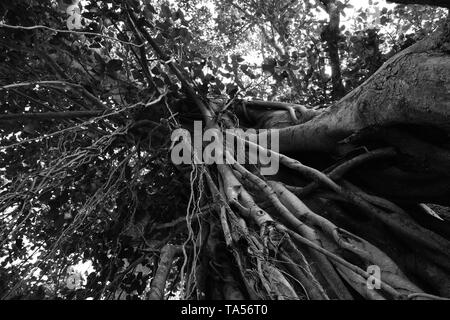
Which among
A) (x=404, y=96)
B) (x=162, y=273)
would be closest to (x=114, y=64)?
(x=162, y=273)

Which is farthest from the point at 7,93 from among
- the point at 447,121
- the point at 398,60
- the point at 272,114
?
the point at 447,121

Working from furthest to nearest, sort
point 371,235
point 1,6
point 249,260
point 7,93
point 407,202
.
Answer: point 7,93 → point 1,6 → point 407,202 → point 371,235 → point 249,260

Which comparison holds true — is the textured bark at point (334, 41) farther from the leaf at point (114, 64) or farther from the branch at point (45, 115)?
the branch at point (45, 115)

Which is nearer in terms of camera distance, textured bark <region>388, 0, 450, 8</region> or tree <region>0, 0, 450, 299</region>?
textured bark <region>388, 0, 450, 8</region>

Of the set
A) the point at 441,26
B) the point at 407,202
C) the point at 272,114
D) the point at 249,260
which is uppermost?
the point at 272,114

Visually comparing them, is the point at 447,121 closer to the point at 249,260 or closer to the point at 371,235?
the point at 371,235

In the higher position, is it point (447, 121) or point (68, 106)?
point (68, 106)

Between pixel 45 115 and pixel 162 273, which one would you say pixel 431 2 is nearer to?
pixel 162 273

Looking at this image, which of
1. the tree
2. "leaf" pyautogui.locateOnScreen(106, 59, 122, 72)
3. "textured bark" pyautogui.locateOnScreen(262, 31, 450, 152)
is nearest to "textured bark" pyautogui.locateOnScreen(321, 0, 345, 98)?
the tree

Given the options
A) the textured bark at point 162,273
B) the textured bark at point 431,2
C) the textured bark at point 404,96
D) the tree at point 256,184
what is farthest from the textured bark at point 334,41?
the textured bark at point 162,273

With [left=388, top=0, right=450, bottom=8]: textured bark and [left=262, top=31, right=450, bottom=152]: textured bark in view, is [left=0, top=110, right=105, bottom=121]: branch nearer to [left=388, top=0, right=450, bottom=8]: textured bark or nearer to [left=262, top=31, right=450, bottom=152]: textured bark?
[left=262, top=31, right=450, bottom=152]: textured bark

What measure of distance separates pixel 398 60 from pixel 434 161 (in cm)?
40

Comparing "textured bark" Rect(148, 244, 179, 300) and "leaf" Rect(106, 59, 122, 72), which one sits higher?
"leaf" Rect(106, 59, 122, 72)

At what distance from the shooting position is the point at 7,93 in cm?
273
